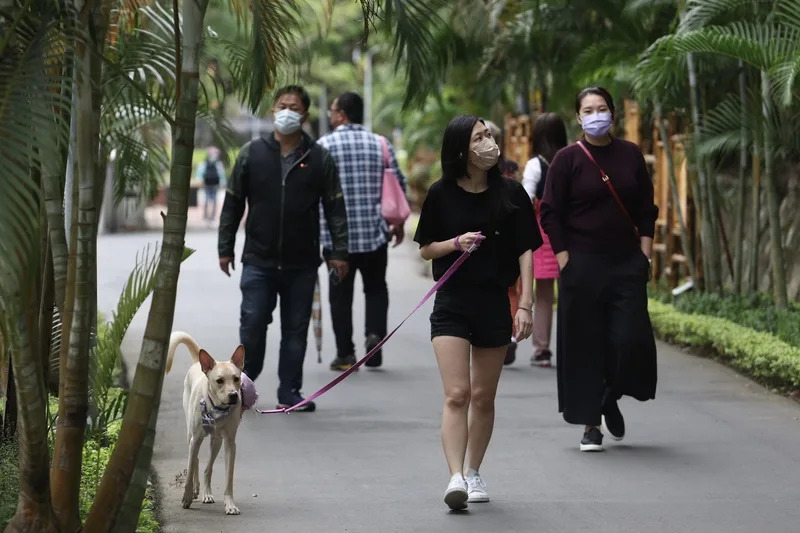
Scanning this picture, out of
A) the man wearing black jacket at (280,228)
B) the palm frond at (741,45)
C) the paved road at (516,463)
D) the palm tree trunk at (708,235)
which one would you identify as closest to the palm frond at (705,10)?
the palm frond at (741,45)

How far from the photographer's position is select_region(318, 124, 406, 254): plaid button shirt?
38.2 feet

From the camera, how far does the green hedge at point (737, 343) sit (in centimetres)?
1035

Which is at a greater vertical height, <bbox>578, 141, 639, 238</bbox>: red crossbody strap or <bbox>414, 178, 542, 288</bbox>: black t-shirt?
<bbox>578, 141, 639, 238</bbox>: red crossbody strap

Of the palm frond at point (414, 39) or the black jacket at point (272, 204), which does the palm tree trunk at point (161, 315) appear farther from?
the black jacket at point (272, 204)

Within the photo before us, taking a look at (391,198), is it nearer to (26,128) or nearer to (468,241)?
(468,241)

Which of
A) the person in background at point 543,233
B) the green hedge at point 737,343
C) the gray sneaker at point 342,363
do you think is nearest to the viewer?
the green hedge at point 737,343

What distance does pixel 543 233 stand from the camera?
11883mm

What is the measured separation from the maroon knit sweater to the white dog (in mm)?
2221

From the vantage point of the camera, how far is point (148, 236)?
102 feet

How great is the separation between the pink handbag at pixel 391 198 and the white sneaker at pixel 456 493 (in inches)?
198

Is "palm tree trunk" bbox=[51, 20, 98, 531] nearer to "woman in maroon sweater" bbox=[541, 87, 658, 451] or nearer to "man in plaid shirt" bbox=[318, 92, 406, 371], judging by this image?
"woman in maroon sweater" bbox=[541, 87, 658, 451]

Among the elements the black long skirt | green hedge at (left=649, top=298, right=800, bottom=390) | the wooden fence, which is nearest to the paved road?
green hedge at (left=649, top=298, right=800, bottom=390)

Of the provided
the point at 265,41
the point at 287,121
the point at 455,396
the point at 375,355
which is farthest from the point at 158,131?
the point at 265,41

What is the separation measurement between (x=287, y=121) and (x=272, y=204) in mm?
542
